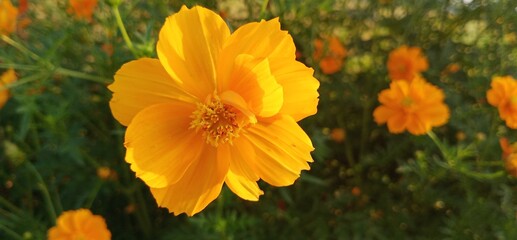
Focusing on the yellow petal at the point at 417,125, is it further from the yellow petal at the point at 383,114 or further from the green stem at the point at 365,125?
the green stem at the point at 365,125

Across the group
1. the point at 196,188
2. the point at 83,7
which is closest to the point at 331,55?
the point at 83,7

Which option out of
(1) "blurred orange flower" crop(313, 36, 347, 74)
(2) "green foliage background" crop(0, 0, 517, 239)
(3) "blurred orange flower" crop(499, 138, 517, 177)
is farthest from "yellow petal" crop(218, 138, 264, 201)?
(1) "blurred orange flower" crop(313, 36, 347, 74)

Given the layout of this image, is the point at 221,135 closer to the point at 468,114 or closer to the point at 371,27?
the point at 468,114

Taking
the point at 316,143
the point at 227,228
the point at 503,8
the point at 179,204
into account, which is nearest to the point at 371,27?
the point at 503,8

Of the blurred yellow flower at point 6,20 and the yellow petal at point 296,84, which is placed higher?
the blurred yellow flower at point 6,20

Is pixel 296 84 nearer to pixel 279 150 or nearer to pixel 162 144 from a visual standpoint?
Answer: pixel 279 150

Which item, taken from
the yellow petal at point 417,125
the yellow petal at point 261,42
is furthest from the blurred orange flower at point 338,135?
the yellow petal at point 261,42
